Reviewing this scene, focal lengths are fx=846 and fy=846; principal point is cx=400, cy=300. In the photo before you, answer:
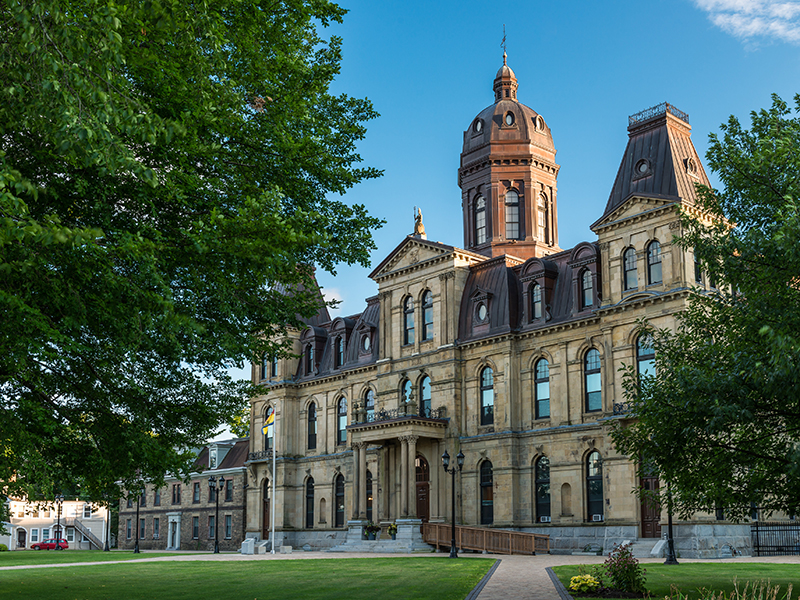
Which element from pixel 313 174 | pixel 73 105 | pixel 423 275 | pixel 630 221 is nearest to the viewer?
pixel 73 105

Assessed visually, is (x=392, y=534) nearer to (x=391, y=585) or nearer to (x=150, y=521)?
(x=391, y=585)

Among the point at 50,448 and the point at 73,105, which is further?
the point at 50,448

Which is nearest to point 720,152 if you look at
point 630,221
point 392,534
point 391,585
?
point 391,585

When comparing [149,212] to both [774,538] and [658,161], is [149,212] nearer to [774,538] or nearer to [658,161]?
[658,161]

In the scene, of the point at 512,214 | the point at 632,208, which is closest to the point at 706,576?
the point at 632,208

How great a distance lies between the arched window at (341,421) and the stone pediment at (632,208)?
2282 cm

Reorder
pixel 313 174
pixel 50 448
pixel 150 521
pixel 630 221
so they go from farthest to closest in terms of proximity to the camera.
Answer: pixel 150 521 → pixel 630 221 → pixel 313 174 → pixel 50 448

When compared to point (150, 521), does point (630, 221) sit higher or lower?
higher

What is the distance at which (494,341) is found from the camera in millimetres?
43031

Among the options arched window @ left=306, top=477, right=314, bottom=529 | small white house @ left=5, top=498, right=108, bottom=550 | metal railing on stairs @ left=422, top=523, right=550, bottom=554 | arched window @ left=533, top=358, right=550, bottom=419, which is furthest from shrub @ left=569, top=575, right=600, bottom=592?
small white house @ left=5, top=498, right=108, bottom=550

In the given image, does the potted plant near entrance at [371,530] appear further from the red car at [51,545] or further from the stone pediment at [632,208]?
the red car at [51,545]

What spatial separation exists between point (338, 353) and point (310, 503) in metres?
10.1

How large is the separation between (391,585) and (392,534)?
Result: 76.3 ft

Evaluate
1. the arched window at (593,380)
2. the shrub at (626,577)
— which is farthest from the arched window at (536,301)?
the shrub at (626,577)
